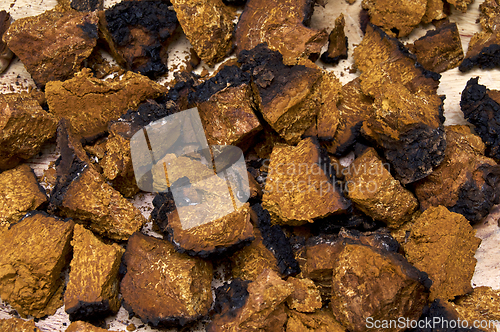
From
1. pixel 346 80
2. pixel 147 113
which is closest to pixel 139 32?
pixel 147 113

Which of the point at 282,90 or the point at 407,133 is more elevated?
the point at 282,90

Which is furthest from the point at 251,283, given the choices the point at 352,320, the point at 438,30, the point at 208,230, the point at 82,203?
the point at 438,30

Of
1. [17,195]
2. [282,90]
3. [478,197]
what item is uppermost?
[282,90]

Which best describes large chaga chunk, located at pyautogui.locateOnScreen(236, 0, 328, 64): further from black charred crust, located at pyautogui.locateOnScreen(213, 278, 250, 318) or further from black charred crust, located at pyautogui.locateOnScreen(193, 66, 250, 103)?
black charred crust, located at pyautogui.locateOnScreen(213, 278, 250, 318)

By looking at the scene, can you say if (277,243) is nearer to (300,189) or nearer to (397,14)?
(300,189)

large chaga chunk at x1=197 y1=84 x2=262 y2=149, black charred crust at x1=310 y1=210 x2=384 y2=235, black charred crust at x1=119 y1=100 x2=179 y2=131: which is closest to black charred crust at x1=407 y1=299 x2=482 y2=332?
black charred crust at x1=310 y1=210 x2=384 y2=235

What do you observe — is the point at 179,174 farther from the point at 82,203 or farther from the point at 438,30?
the point at 438,30

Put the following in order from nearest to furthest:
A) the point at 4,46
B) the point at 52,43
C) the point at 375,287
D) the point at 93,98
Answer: the point at 375,287
the point at 93,98
the point at 52,43
the point at 4,46
